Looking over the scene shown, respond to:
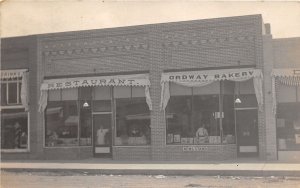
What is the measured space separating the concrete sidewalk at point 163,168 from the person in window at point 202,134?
1.70 m

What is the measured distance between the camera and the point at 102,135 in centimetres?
2425

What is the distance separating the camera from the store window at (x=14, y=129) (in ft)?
82.6

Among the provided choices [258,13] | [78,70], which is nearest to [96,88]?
[78,70]

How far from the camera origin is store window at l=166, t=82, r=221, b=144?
22.0 metres

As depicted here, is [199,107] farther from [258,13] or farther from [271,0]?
[271,0]

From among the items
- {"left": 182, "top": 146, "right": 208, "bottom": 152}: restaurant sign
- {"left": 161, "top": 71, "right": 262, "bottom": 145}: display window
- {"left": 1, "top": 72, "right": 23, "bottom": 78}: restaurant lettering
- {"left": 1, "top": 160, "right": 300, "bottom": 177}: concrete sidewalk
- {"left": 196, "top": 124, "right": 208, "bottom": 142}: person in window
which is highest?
{"left": 1, "top": 72, "right": 23, "bottom": 78}: restaurant lettering

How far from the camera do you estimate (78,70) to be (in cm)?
2422

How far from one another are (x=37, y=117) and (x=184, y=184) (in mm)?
11905

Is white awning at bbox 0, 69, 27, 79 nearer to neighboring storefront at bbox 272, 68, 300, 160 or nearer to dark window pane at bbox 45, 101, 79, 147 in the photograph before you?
dark window pane at bbox 45, 101, 79, 147

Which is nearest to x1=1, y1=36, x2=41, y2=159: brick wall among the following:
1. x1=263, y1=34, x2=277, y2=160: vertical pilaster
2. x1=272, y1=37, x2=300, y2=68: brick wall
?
x1=263, y1=34, x2=277, y2=160: vertical pilaster

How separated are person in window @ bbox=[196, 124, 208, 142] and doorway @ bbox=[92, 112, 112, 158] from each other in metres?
4.56

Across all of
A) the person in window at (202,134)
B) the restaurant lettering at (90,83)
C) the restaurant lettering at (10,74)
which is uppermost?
the restaurant lettering at (10,74)

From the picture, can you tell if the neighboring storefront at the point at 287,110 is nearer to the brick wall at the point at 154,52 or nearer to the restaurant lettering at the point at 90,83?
the brick wall at the point at 154,52

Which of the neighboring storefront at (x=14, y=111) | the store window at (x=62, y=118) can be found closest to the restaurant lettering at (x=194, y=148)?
the store window at (x=62, y=118)
